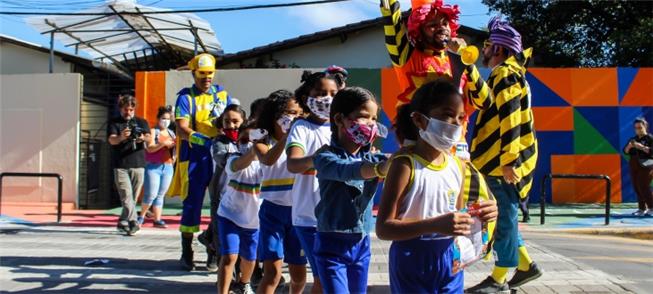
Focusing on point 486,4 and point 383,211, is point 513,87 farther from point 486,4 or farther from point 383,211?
point 486,4

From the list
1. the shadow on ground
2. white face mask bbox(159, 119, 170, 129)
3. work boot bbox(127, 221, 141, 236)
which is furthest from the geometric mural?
the shadow on ground

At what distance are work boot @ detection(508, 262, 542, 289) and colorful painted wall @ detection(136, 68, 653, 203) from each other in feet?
24.4

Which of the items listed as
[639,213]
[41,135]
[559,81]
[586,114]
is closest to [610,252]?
[639,213]

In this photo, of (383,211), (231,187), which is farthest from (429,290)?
(231,187)

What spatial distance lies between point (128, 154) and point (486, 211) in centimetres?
698

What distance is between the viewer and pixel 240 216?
14.4ft

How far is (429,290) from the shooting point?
8.83 ft

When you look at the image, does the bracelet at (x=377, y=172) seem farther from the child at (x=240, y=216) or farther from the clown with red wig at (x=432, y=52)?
the child at (x=240, y=216)

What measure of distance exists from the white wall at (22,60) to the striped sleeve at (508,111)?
537 inches

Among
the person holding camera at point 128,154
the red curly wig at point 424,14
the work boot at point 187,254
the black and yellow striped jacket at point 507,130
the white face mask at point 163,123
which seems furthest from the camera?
the white face mask at point 163,123

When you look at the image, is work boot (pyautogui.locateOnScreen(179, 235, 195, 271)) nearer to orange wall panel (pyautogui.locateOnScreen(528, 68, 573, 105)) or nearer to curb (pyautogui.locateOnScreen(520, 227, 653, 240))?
curb (pyautogui.locateOnScreen(520, 227, 653, 240))

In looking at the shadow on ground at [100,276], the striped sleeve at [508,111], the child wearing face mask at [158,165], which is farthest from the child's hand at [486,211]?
the child wearing face mask at [158,165]

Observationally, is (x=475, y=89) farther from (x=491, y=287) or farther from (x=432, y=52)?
(x=491, y=287)

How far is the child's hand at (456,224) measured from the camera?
2.45 meters
